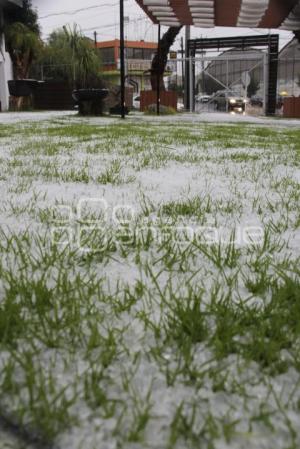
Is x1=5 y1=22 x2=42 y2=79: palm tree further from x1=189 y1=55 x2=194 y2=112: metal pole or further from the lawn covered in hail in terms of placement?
the lawn covered in hail

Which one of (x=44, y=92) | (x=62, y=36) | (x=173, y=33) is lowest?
(x=44, y=92)

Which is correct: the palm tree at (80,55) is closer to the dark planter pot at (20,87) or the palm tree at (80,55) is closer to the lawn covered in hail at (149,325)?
the dark planter pot at (20,87)

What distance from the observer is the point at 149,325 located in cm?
99

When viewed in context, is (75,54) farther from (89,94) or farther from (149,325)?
(149,325)

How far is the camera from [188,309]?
1.01 m

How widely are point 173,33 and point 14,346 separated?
66.1ft

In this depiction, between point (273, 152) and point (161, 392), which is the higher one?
point (273, 152)

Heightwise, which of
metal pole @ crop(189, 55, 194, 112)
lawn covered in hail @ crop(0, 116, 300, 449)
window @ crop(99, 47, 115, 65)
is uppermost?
window @ crop(99, 47, 115, 65)

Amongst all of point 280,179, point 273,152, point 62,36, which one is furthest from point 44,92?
point 280,179

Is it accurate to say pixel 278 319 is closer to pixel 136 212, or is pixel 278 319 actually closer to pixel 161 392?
pixel 161 392

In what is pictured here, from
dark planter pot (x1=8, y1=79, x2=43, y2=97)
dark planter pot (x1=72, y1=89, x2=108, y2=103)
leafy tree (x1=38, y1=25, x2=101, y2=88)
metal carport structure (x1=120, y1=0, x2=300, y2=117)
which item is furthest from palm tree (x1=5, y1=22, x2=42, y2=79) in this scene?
metal carport structure (x1=120, y1=0, x2=300, y2=117)

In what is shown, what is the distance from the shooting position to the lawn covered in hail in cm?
69

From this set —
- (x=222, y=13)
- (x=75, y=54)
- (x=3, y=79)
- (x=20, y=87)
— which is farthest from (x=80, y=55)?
(x=222, y=13)

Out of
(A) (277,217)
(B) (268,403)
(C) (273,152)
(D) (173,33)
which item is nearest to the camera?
(B) (268,403)
